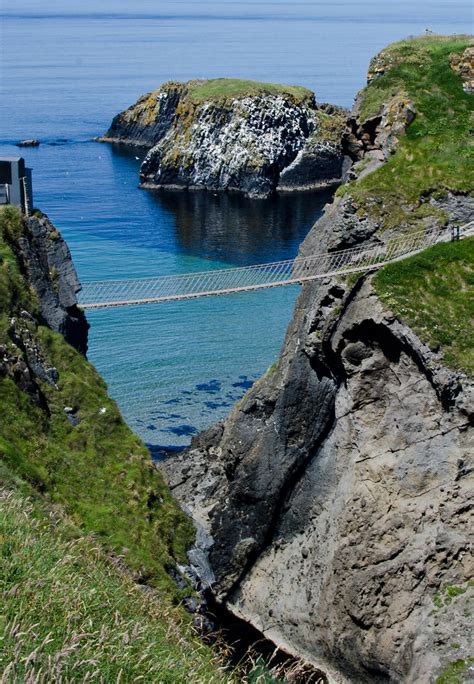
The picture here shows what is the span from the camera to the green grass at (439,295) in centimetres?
3300

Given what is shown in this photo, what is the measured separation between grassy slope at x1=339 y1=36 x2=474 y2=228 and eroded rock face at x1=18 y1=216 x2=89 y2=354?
11.8 meters

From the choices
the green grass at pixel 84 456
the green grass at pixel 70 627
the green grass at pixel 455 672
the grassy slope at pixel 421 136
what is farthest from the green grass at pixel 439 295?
the green grass at pixel 70 627

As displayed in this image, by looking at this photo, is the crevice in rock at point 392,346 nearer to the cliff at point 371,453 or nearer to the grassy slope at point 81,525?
the cliff at point 371,453

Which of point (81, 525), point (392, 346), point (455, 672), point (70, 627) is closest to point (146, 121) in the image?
point (392, 346)

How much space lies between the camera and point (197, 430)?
48312mm

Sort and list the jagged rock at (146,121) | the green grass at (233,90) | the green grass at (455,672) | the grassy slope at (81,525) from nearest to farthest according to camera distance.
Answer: the grassy slope at (81,525), the green grass at (455,672), the green grass at (233,90), the jagged rock at (146,121)

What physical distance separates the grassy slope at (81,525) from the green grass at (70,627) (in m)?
0.03

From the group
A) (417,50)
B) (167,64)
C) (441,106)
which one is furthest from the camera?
(167,64)

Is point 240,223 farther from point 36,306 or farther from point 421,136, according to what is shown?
point 36,306

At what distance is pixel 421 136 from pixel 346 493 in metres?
15.9

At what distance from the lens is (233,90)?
108188 mm

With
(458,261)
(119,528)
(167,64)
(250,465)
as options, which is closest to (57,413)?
(119,528)

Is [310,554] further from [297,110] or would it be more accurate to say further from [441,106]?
[297,110]

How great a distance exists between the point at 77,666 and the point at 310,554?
84.1 feet
